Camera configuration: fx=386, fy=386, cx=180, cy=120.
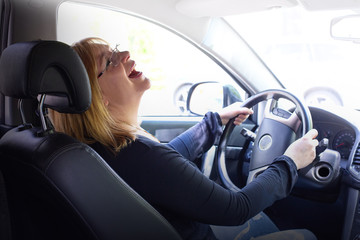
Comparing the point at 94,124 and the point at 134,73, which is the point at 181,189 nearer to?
the point at 94,124

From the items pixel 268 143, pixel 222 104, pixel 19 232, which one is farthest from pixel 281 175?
pixel 222 104

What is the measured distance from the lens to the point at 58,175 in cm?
107

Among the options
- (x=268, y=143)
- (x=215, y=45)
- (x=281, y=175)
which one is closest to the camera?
(x=281, y=175)

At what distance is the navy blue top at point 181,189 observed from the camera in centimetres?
127

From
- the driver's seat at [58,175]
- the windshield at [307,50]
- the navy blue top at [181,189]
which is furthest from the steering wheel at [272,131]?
the windshield at [307,50]

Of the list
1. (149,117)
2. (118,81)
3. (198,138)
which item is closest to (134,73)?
(118,81)

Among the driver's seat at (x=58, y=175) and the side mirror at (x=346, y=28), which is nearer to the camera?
the driver's seat at (x=58, y=175)

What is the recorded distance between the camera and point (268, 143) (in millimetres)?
2023

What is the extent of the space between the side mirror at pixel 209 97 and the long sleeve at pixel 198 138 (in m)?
0.64

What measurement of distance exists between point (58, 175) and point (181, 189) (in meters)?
0.40

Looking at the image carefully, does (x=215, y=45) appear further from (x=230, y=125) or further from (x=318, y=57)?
(x=318, y=57)

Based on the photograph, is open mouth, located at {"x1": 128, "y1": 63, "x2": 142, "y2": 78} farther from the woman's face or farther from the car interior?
the car interior

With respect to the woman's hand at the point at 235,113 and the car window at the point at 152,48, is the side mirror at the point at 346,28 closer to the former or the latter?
the woman's hand at the point at 235,113

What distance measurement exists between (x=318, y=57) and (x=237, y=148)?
15.0ft
